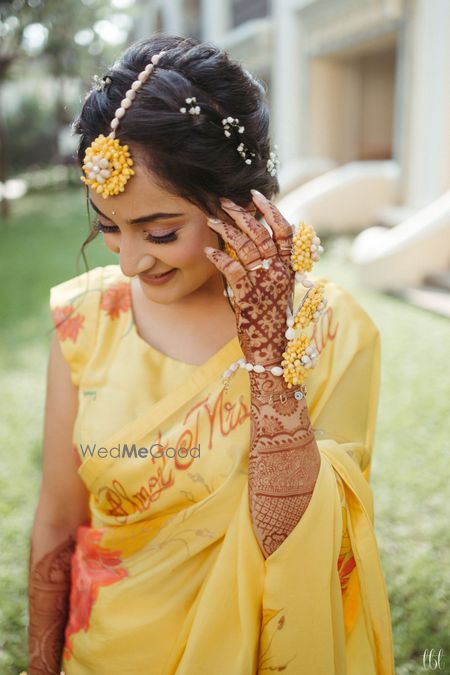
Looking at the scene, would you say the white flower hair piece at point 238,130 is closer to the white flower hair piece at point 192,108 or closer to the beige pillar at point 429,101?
the white flower hair piece at point 192,108

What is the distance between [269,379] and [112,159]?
570mm

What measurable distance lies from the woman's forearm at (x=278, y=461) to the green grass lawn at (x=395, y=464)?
813 millimetres

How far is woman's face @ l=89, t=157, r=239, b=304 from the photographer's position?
4.35 ft

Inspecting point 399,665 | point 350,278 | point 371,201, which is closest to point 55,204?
point 371,201

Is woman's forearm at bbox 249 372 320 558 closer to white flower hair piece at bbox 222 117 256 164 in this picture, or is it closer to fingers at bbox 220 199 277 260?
fingers at bbox 220 199 277 260

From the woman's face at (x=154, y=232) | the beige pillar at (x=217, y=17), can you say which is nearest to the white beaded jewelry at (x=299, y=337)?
the woman's face at (x=154, y=232)

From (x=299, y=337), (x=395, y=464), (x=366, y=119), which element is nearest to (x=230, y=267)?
(x=299, y=337)

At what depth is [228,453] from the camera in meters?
1.44

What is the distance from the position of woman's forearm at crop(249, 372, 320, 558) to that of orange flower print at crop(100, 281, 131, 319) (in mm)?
578

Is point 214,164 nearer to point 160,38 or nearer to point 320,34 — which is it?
point 160,38

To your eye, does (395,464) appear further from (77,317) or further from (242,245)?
(242,245)

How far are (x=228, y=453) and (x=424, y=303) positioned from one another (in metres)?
5.41

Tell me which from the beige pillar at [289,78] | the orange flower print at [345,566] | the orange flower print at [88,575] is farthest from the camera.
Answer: the beige pillar at [289,78]

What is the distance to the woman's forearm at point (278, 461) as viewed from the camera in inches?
49.6
